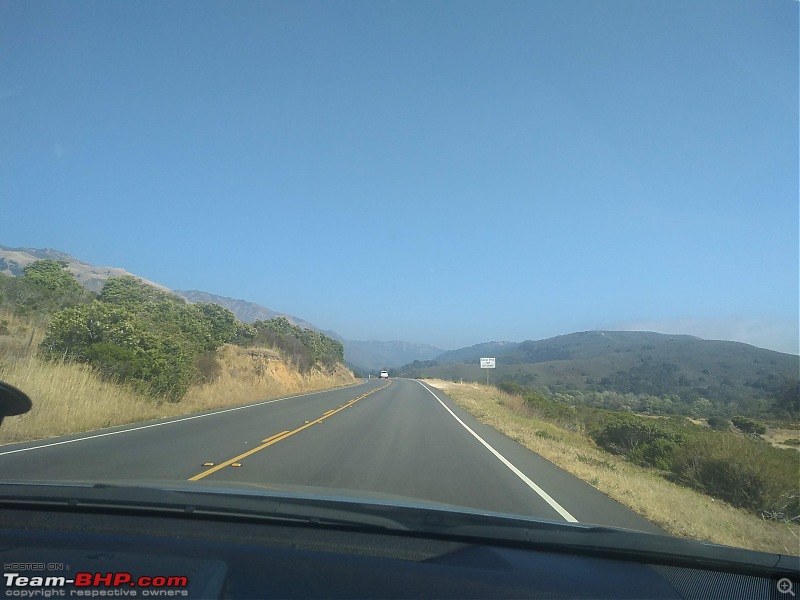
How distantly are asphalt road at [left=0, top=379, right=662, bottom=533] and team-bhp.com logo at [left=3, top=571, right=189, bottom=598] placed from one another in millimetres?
2382

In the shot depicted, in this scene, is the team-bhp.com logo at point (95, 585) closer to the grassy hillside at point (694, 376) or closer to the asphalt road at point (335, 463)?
the asphalt road at point (335, 463)

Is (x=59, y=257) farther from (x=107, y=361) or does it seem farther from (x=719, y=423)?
(x=719, y=423)

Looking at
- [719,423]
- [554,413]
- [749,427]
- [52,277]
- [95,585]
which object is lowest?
[554,413]

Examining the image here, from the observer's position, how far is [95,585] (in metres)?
3.23

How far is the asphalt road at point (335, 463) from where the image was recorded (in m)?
8.18

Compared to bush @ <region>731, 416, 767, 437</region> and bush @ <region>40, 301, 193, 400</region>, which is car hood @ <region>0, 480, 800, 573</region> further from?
bush @ <region>731, 416, 767, 437</region>

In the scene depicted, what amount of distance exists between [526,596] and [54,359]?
19714 millimetres

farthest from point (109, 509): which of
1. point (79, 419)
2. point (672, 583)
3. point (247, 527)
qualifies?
point (79, 419)

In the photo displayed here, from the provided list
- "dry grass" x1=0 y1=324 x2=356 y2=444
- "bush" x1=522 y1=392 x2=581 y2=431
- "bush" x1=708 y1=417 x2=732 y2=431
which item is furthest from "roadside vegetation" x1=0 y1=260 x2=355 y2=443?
"bush" x1=708 y1=417 x2=732 y2=431

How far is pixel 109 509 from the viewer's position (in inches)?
177

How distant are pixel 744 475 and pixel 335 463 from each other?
730 cm

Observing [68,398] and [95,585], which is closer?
[95,585]

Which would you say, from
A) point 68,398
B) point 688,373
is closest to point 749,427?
point 68,398

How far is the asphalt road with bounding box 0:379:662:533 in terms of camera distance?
818cm
